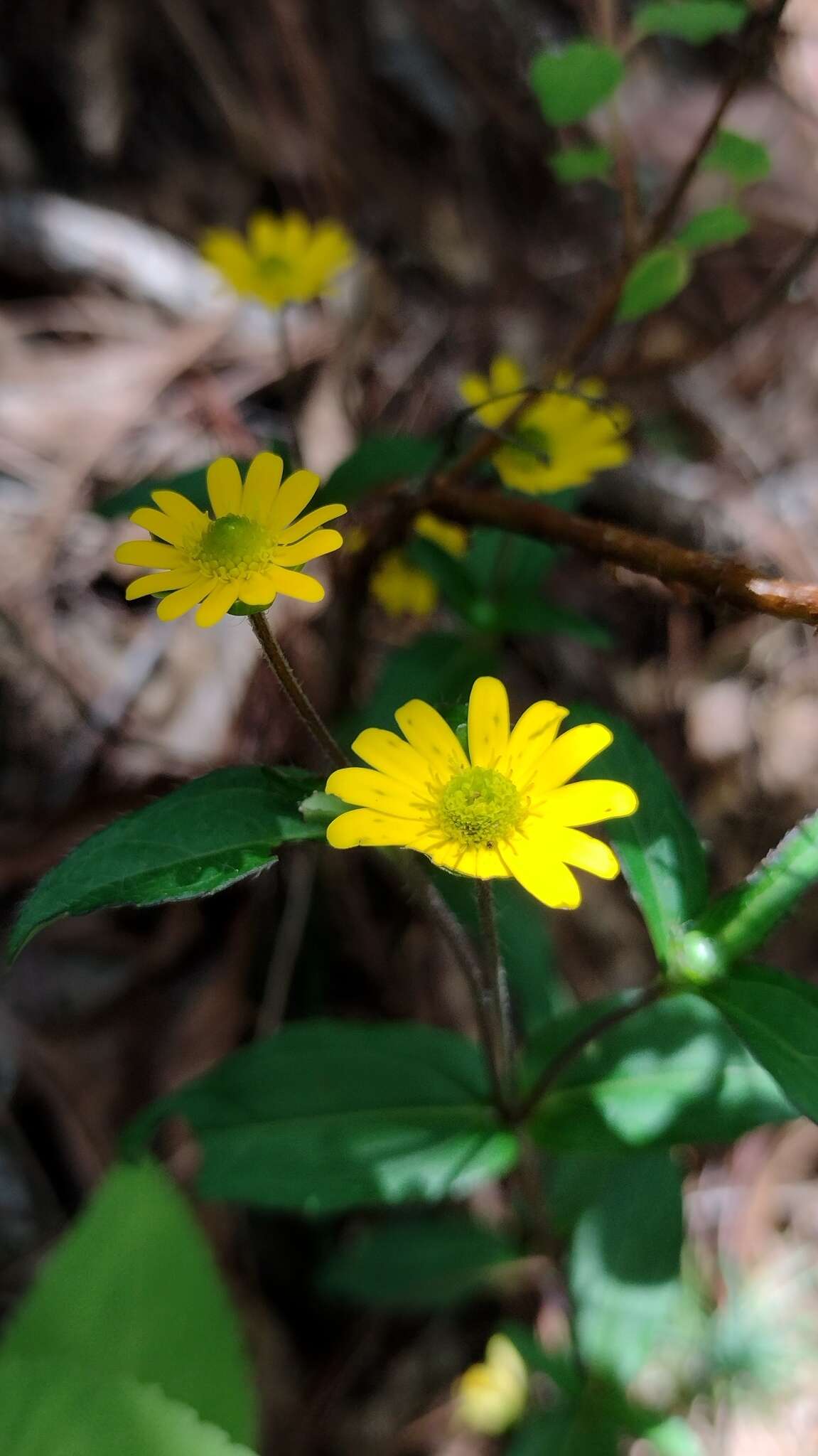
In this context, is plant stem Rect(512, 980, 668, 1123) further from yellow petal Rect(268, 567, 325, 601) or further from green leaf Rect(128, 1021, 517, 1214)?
yellow petal Rect(268, 567, 325, 601)

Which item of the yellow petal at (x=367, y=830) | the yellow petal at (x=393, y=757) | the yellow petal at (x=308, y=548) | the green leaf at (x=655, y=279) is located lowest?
the yellow petal at (x=367, y=830)

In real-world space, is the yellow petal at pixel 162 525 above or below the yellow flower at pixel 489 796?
above

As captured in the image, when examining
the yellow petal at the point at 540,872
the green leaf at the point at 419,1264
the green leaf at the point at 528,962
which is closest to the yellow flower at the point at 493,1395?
the green leaf at the point at 419,1264

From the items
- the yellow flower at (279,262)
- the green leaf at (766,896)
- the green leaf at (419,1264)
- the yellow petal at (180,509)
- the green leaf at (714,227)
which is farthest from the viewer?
the yellow flower at (279,262)

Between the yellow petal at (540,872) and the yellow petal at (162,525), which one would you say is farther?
the yellow petal at (162,525)

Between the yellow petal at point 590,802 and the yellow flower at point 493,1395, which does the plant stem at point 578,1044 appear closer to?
the yellow petal at point 590,802

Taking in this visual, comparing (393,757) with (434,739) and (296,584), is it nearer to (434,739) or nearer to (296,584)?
(434,739)

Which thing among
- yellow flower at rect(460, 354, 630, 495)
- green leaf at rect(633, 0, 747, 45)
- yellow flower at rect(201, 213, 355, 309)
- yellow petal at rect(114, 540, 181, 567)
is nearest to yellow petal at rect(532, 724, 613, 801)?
yellow petal at rect(114, 540, 181, 567)

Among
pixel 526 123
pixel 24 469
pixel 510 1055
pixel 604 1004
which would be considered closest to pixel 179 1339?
pixel 510 1055
